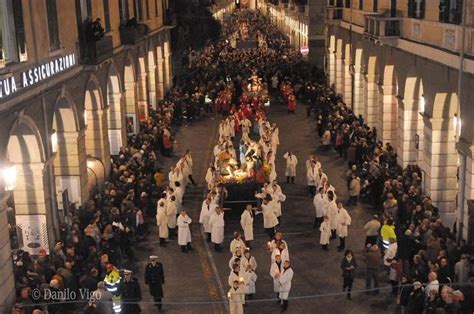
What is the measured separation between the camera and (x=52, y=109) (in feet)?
74.0

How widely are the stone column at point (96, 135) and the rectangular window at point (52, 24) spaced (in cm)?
570

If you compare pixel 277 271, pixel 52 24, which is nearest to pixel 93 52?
pixel 52 24

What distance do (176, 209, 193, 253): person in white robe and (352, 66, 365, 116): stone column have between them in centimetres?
1983

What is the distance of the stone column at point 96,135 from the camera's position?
94.4 ft

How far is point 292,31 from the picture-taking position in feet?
283

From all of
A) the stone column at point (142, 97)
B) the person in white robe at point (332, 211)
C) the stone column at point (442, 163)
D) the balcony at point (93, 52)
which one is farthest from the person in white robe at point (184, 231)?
the stone column at point (142, 97)

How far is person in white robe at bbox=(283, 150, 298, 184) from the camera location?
95.9ft

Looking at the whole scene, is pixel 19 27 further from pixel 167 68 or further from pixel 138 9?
pixel 167 68

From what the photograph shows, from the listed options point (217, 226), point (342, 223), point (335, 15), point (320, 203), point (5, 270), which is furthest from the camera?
point (335, 15)

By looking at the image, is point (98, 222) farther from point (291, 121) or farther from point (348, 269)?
point (291, 121)

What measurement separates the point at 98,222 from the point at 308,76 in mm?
33683

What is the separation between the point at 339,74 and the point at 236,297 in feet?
109

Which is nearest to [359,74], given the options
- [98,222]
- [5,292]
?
[98,222]

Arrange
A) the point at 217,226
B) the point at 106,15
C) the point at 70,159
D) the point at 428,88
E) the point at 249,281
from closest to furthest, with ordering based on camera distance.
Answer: the point at 249,281
the point at 217,226
the point at 428,88
the point at 70,159
the point at 106,15
